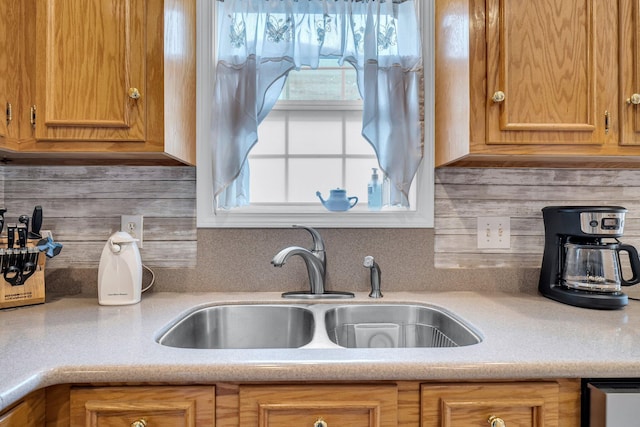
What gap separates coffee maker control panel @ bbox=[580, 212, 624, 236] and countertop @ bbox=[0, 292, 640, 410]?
29 cm

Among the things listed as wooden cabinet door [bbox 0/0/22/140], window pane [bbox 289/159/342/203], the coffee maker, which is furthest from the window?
wooden cabinet door [bbox 0/0/22/140]

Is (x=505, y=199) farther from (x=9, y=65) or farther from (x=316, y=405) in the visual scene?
(x=9, y=65)

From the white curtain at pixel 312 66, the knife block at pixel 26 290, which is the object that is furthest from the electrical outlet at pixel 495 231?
the knife block at pixel 26 290

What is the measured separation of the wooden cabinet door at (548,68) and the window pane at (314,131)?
657 mm

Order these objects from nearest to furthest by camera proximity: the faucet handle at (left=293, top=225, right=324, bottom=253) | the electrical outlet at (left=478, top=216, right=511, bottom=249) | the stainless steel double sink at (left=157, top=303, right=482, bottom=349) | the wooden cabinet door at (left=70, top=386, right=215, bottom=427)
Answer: the wooden cabinet door at (left=70, top=386, right=215, bottom=427), the stainless steel double sink at (left=157, top=303, right=482, bottom=349), the faucet handle at (left=293, top=225, right=324, bottom=253), the electrical outlet at (left=478, top=216, right=511, bottom=249)

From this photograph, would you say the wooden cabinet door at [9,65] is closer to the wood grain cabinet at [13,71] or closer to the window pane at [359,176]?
the wood grain cabinet at [13,71]

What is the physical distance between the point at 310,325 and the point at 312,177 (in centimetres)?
62

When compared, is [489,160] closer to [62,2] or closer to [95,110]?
[95,110]

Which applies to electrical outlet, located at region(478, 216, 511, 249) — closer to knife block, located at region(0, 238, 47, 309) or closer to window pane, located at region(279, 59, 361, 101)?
window pane, located at region(279, 59, 361, 101)

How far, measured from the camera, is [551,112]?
120 centimetres

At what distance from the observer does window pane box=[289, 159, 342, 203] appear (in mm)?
1683

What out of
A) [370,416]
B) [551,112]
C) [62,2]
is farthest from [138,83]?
[551,112]

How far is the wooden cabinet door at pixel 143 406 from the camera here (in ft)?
2.81

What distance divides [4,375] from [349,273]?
1.05 meters
